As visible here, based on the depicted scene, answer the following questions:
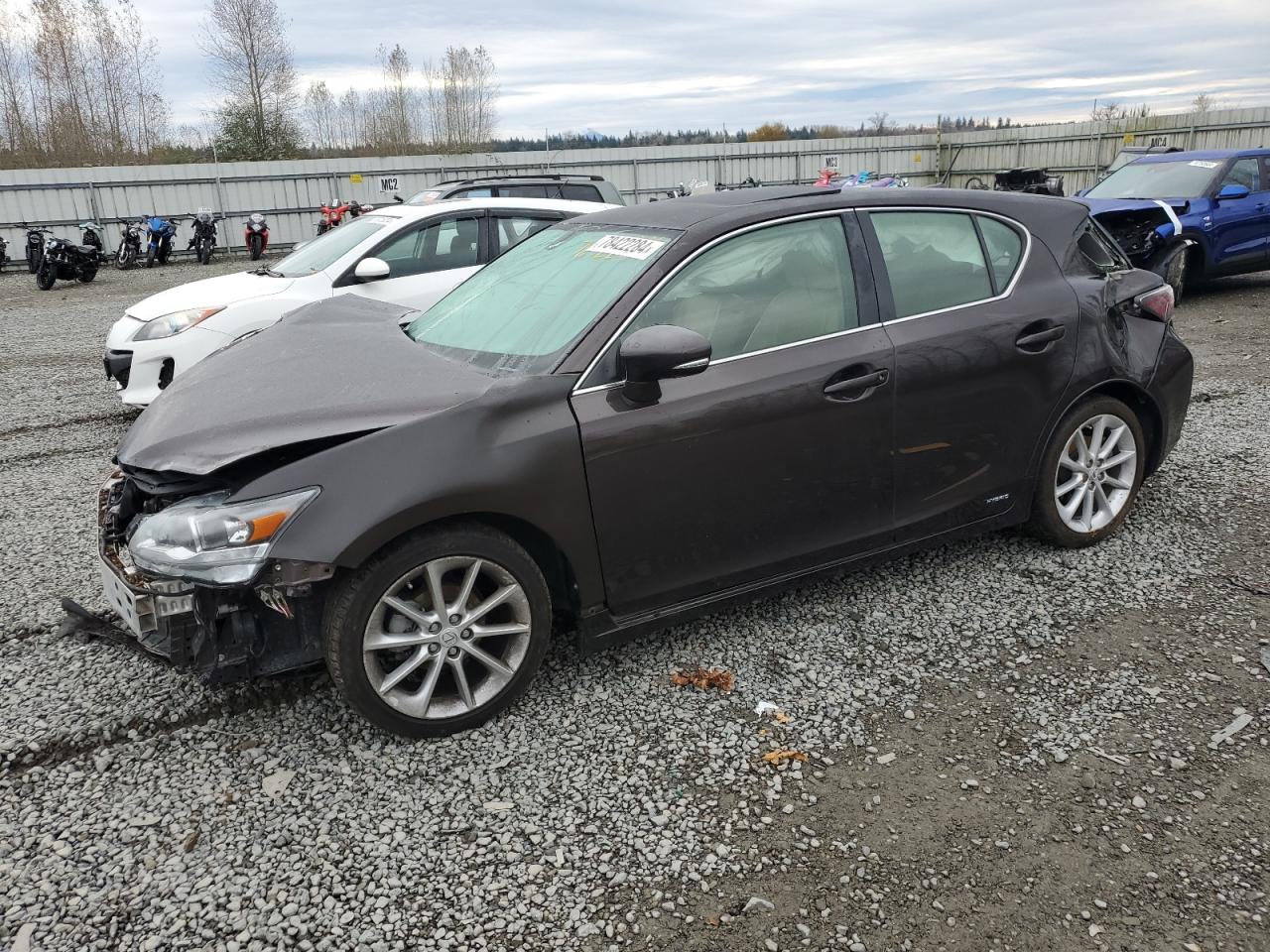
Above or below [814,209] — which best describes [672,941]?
below

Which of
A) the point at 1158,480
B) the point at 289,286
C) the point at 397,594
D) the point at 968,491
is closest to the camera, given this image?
the point at 397,594

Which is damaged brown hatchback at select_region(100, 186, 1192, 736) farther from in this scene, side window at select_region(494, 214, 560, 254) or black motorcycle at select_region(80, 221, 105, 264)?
black motorcycle at select_region(80, 221, 105, 264)

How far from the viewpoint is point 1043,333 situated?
3975 millimetres

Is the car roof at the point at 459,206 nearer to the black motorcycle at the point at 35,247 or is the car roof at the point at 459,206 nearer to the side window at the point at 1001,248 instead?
the side window at the point at 1001,248

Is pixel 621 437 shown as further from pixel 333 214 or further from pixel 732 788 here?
pixel 333 214

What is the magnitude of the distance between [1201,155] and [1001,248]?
390 inches

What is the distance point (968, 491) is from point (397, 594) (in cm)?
240

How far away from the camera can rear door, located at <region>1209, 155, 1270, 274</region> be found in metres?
10.9

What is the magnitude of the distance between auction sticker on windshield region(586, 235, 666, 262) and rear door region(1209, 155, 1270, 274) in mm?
10049

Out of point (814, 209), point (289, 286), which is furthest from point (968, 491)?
point (289, 286)

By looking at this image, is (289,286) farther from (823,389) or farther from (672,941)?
(672,941)

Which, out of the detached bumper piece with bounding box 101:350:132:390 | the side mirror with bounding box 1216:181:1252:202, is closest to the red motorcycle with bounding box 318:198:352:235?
the detached bumper piece with bounding box 101:350:132:390

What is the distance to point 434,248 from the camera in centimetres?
764

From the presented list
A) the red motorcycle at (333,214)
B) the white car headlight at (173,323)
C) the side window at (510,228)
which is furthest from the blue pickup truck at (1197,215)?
the red motorcycle at (333,214)
